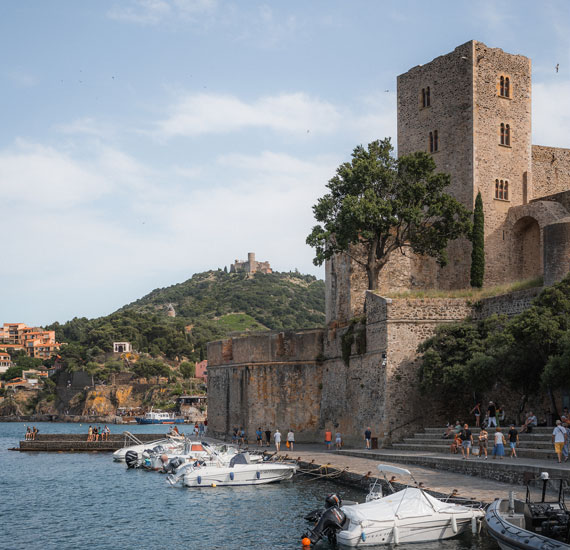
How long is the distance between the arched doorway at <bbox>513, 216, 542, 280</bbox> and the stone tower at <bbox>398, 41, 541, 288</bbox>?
0.07 meters

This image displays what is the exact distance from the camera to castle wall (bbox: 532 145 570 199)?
40469 mm

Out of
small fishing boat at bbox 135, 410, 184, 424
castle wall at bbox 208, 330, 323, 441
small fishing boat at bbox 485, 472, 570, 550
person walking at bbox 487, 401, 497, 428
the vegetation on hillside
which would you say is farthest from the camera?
small fishing boat at bbox 135, 410, 184, 424

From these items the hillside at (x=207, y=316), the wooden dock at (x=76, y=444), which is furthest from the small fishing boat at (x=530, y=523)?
the hillside at (x=207, y=316)

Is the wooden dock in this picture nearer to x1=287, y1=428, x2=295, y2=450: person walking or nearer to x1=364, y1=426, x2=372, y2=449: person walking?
x1=287, y1=428, x2=295, y2=450: person walking

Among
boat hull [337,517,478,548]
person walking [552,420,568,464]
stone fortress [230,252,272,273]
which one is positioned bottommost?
boat hull [337,517,478,548]

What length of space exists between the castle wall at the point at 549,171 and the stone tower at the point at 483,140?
163 centimetres

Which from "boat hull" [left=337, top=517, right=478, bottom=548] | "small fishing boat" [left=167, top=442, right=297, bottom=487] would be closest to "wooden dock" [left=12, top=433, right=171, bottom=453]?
"small fishing boat" [left=167, top=442, right=297, bottom=487]

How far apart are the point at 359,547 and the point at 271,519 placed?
4.10 metres

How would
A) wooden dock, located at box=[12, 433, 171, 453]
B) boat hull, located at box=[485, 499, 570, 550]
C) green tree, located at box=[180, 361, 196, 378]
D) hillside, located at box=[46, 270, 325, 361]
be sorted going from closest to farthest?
boat hull, located at box=[485, 499, 570, 550] → wooden dock, located at box=[12, 433, 171, 453] → green tree, located at box=[180, 361, 196, 378] → hillside, located at box=[46, 270, 325, 361]

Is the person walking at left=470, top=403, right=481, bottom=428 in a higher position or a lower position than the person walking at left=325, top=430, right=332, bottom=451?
higher

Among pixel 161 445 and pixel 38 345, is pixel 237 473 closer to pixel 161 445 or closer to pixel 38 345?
pixel 161 445

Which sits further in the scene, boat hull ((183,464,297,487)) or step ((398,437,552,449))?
boat hull ((183,464,297,487))

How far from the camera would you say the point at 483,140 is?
38.1 m

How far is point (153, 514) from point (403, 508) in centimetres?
833
